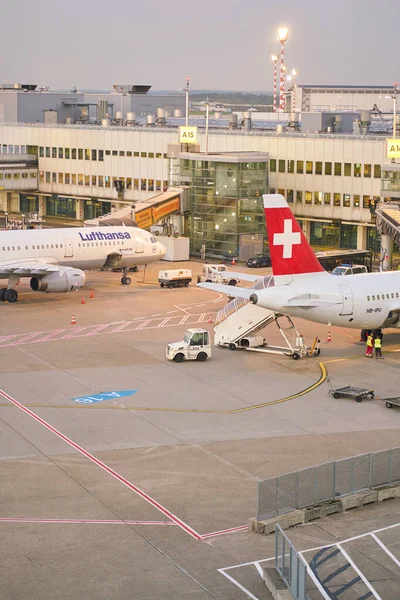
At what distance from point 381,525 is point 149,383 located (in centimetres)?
2239

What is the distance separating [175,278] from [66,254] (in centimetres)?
934

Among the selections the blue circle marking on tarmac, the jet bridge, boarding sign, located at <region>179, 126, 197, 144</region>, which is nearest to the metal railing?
the blue circle marking on tarmac

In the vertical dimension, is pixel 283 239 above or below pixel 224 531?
above

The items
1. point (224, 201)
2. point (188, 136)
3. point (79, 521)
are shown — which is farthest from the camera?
point (188, 136)

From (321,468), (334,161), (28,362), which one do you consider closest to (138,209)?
(334,161)

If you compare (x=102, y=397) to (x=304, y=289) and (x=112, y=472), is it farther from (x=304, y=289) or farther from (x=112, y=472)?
(x=304, y=289)

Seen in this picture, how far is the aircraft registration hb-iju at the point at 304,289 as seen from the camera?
2303 inches

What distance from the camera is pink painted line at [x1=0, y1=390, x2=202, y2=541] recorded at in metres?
35.5

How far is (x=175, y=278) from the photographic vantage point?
290 feet

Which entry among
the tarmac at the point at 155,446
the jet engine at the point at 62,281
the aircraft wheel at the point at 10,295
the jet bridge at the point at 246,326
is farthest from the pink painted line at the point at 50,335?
the aircraft wheel at the point at 10,295

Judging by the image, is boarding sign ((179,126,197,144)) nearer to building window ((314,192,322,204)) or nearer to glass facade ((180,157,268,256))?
glass facade ((180,157,268,256))

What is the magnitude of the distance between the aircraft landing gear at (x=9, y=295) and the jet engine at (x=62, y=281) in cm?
191

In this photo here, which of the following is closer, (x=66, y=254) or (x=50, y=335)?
(x=50, y=335)

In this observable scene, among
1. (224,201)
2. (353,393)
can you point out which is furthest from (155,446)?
(224,201)
